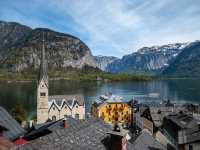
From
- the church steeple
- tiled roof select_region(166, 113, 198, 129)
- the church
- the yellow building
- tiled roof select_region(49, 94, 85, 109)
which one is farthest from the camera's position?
the yellow building

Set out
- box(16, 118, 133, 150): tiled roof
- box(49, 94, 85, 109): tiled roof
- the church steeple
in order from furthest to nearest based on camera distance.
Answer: box(49, 94, 85, 109): tiled roof
the church steeple
box(16, 118, 133, 150): tiled roof

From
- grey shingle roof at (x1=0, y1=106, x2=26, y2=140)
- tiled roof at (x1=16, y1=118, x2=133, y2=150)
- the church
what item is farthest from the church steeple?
tiled roof at (x1=16, y1=118, x2=133, y2=150)

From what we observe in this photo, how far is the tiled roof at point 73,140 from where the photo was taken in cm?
1853

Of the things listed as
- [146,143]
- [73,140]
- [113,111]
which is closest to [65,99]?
[113,111]

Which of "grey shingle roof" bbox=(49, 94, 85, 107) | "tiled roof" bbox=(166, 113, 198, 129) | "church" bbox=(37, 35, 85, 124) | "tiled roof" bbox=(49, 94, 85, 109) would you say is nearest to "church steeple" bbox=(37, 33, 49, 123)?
"church" bbox=(37, 35, 85, 124)

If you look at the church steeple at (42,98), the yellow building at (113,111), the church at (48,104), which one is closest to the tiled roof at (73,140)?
the church at (48,104)

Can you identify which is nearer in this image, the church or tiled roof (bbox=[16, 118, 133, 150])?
tiled roof (bbox=[16, 118, 133, 150])

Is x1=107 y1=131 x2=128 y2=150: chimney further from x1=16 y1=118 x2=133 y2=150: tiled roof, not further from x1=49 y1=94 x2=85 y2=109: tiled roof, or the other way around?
x1=49 y1=94 x2=85 y2=109: tiled roof

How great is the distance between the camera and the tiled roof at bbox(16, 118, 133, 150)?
1853 cm

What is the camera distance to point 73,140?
63.0ft

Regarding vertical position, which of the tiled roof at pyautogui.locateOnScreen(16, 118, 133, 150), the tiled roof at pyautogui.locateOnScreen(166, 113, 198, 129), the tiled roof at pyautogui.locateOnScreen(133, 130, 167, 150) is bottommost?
the tiled roof at pyautogui.locateOnScreen(166, 113, 198, 129)

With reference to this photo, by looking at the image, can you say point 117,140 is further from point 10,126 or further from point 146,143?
point 146,143

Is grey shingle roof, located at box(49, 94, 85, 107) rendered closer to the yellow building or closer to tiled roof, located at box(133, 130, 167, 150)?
the yellow building

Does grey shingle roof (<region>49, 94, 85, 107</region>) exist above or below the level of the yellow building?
above
